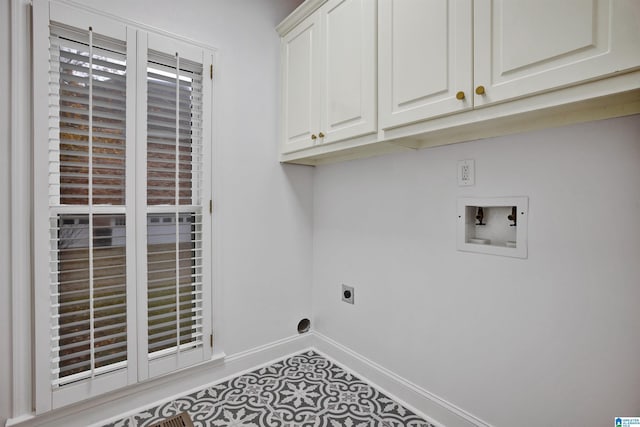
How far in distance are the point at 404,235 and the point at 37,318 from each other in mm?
1689

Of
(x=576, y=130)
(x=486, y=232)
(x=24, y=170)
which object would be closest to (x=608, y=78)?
(x=576, y=130)

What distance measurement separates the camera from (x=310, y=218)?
2236 mm

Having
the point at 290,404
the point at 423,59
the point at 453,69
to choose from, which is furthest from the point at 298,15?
the point at 290,404

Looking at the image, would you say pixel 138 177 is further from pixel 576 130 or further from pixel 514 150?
pixel 576 130

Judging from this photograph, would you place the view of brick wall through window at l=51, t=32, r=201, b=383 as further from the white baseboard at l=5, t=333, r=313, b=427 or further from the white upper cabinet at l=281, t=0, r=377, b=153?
the white upper cabinet at l=281, t=0, r=377, b=153

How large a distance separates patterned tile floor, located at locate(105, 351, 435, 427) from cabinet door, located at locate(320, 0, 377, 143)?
53.3 inches

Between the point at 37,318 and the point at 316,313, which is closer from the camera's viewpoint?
the point at 37,318

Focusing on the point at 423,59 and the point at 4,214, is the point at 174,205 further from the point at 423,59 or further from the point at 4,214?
the point at 423,59

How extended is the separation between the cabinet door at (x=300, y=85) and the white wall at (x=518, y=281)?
0.41 m

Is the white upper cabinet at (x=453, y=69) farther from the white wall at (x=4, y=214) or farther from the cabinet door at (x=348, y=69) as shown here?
the white wall at (x=4, y=214)

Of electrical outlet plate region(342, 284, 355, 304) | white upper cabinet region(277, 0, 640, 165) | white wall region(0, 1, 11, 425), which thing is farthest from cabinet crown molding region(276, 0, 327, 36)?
electrical outlet plate region(342, 284, 355, 304)

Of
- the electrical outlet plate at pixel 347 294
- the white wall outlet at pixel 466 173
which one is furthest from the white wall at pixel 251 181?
the white wall outlet at pixel 466 173

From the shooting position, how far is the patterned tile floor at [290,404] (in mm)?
1481

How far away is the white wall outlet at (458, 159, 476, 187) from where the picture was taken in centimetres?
136
